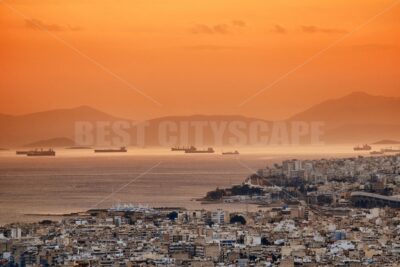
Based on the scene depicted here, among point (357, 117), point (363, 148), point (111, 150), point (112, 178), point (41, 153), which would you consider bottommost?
point (112, 178)

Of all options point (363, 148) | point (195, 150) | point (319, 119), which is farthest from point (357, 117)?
point (195, 150)

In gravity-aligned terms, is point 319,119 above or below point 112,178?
above

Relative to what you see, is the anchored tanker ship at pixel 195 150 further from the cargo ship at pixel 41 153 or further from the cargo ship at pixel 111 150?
the cargo ship at pixel 41 153

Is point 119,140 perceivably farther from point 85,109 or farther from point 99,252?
point 99,252

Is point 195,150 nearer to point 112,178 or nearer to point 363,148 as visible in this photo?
point 363,148

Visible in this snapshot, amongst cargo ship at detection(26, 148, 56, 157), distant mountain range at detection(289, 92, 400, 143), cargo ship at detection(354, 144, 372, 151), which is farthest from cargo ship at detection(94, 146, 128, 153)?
distant mountain range at detection(289, 92, 400, 143)

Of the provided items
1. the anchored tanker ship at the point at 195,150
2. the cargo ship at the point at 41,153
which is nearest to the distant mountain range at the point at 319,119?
the anchored tanker ship at the point at 195,150
